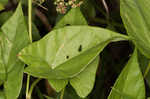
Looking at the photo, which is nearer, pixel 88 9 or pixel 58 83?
pixel 58 83

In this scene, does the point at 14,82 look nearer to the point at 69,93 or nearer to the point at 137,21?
the point at 69,93

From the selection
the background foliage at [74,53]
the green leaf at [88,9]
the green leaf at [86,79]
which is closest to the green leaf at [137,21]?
the background foliage at [74,53]

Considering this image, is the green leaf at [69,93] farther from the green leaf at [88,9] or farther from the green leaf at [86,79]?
the green leaf at [88,9]

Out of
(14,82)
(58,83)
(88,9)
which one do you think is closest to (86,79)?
(58,83)

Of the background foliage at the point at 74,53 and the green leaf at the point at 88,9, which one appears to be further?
the green leaf at the point at 88,9

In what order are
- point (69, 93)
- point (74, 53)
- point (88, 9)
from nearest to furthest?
point (74, 53)
point (69, 93)
point (88, 9)
